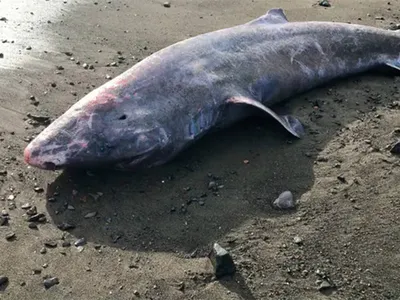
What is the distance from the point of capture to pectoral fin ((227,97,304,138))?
5582 mm

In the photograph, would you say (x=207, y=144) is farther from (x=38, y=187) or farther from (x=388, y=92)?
(x=388, y=92)

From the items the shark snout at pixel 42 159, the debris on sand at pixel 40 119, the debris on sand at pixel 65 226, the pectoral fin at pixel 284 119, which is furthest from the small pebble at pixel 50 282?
Answer: the pectoral fin at pixel 284 119

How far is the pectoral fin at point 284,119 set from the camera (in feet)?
18.3

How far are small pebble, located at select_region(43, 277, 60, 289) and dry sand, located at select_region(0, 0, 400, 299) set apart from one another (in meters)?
0.03

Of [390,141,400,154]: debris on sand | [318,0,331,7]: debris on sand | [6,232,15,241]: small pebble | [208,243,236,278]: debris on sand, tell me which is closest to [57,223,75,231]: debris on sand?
[6,232,15,241]: small pebble

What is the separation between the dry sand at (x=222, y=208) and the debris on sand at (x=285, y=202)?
0.07 metres

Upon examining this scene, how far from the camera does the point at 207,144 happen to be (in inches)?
222

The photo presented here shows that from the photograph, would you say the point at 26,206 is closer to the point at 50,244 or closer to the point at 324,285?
the point at 50,244

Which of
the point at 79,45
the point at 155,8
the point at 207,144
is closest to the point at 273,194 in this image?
the point at 207,144

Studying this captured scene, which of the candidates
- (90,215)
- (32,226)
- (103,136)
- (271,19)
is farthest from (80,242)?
(271,19)

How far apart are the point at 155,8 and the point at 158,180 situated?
4321 mm

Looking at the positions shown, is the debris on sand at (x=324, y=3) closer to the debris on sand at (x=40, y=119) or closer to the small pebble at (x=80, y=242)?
the debris on sand at (x=40, y=119)

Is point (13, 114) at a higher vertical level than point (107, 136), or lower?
lower

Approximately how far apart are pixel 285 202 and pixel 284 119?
1.20m
